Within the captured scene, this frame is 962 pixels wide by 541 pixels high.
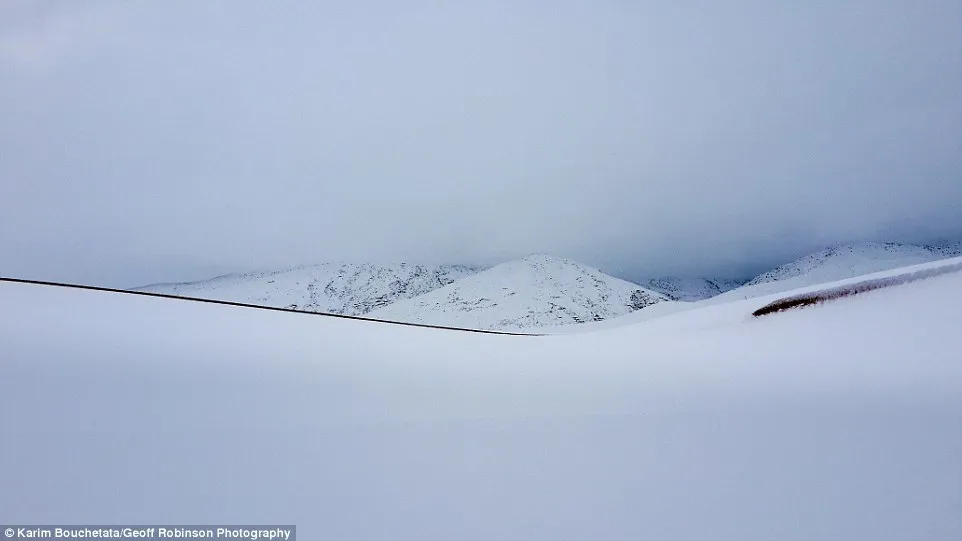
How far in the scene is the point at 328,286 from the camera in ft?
287

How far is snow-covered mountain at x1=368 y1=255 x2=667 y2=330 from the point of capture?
4312 centimetres

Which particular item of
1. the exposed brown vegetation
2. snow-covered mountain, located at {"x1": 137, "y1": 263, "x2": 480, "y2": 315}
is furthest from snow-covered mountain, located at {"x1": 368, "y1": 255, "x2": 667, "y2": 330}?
the exposed brown vegetation

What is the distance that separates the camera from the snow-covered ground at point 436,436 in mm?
948

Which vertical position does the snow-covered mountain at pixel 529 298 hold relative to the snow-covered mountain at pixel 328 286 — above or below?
below

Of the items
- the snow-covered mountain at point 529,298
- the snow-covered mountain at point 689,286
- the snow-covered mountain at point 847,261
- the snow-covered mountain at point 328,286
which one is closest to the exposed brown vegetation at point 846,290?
the snow-covered mountain at point 529,298

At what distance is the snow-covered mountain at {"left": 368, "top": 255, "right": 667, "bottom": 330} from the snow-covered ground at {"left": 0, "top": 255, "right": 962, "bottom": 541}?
38.5 meters

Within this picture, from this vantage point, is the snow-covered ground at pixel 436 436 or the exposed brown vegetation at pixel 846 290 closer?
the snow-covered ground at pixel 436 436

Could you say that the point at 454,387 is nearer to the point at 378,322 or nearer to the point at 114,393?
the point at 378,322

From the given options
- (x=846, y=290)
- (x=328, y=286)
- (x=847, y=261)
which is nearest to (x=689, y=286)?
(x=847, y=261)

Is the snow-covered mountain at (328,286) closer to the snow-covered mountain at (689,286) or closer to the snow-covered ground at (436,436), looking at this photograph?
the snow-covered mountain at (689,286)

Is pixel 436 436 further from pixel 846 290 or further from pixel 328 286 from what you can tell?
pixel 328 286

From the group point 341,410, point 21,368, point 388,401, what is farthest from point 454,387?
point 21,368

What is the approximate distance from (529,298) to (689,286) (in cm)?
11107

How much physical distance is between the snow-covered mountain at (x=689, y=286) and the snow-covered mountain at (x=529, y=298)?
85.6 m
